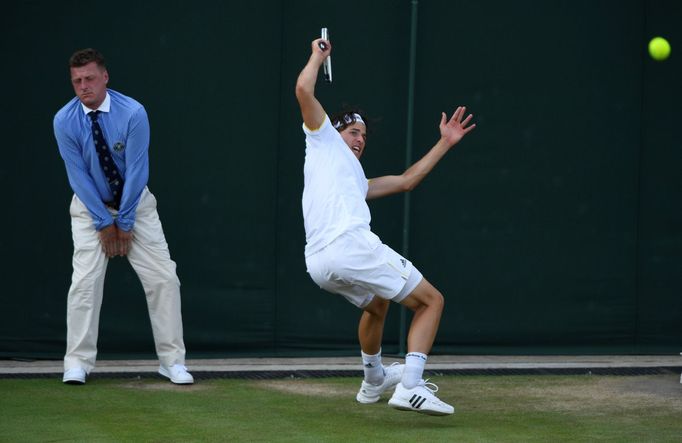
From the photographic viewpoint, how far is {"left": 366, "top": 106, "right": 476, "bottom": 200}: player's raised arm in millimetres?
6547

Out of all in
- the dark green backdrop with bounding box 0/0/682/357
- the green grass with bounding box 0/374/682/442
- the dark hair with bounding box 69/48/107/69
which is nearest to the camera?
the green grass with bounding box 0/374/682/442

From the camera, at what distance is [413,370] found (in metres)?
6.04

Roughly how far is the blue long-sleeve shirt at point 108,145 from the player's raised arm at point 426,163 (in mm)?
1234

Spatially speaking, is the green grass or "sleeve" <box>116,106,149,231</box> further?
"sleeve" <box>116,106,149,231</box>

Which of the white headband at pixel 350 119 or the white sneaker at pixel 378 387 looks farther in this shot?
the white sneaker at pixel 378 387

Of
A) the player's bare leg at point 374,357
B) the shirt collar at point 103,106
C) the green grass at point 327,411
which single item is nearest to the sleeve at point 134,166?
the shirt collar at point 103,106

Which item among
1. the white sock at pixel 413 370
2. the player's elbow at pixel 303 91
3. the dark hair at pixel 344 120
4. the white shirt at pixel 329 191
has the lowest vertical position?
the white sock at pixel 413 370

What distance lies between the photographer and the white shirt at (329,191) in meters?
6.17

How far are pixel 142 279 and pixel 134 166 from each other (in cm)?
63

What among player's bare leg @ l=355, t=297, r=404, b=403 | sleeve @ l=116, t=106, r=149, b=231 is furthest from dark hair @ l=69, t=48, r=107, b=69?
player's bare leg @ l=355, t=297, r=404, b=403

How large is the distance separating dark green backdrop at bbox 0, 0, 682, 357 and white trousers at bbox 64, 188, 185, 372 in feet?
2.58

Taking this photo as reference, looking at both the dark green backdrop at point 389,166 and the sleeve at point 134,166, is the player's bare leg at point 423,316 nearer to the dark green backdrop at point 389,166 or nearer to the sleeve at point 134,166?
the sleeve at point 134,166

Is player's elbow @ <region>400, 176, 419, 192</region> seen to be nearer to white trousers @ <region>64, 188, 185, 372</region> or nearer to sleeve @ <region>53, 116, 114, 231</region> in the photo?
white trousers @ <region>64, 188, 185, 372</region>

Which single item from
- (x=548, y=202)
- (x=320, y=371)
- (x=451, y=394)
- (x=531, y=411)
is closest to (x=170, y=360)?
(x=320, y=371)
